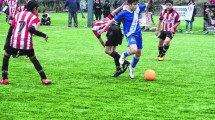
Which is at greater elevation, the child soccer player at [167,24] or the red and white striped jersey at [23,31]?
the red and white striped jersey at [23,31]

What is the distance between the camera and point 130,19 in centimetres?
1137

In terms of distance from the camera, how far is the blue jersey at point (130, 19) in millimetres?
11281

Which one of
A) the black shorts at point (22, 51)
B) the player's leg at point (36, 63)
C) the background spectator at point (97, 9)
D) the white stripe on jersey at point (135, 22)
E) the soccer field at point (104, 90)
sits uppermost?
the white stripe on jersey at point (135, 22)

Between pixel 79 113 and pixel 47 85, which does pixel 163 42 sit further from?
pixel 79 113

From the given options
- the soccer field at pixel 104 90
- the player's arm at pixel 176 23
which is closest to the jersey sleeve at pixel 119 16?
the soccer field at pixel 104 90

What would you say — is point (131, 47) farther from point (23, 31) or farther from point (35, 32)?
point (23, 31)

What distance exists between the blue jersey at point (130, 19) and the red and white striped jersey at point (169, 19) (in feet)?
15.6

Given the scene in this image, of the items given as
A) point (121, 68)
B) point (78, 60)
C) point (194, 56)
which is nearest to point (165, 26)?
point (194, 56)

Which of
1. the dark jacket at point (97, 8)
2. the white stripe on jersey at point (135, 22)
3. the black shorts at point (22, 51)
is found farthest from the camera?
the dark jacket at point (97, 8)

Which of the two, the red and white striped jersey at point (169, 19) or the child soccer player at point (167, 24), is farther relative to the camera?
the red and white striped jersey at point (169, 19)

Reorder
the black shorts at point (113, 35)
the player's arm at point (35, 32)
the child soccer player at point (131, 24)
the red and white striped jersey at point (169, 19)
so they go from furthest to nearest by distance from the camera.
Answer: the red and white striped jersey at point (169, 19) < the black shorts at point (113, 35) < the child soccer player at point (131, 24) < the player's arm at point (35, 32)

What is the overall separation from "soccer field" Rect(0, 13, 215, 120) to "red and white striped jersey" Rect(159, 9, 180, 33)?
1.13 m

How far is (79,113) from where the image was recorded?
753 cm

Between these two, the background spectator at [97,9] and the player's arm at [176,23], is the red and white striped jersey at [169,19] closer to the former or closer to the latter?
the player's arm at [176,23]
